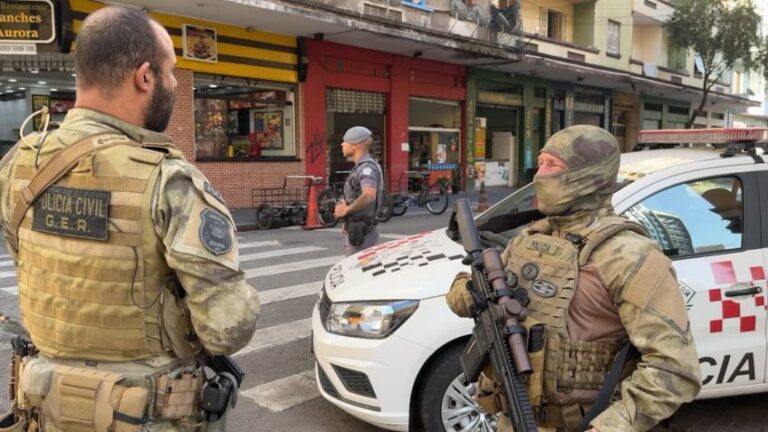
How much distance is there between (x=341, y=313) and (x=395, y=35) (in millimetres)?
14630

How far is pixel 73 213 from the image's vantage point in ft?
5.22

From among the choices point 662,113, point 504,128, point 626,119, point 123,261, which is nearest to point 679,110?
point 662,113

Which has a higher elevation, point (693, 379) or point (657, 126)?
point (657, 126)

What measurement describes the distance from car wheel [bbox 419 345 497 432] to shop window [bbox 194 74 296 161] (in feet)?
→ 42.4

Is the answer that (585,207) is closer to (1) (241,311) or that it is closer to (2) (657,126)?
(1) (241,311)

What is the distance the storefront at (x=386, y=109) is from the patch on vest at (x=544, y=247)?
51.5 ft

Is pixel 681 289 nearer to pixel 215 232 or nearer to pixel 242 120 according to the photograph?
pixel 215 232

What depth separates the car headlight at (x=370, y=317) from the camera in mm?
3178

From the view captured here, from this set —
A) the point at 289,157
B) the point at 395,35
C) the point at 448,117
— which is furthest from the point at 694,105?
the point at 289,157

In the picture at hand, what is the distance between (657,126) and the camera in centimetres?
3381

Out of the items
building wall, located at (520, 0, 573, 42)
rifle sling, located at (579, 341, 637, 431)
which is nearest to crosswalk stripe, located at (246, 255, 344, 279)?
rifle sling, located at (579, 341, 637, 431)

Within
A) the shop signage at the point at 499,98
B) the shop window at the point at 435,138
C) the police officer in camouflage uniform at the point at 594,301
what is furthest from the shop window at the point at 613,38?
the police officer in camouflage uniform at the point at 594,301

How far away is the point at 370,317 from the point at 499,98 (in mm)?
21880

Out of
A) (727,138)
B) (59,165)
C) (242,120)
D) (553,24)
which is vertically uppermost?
(553,24)
